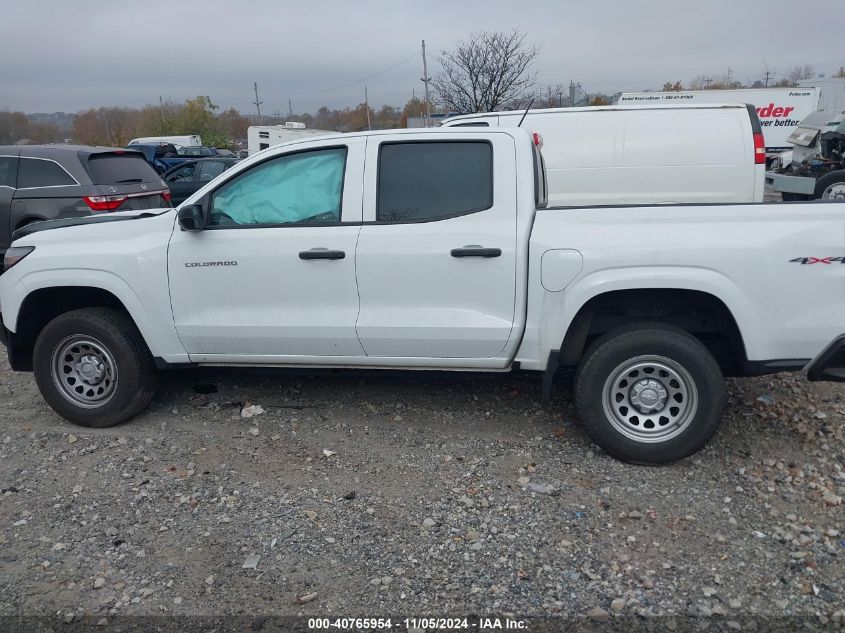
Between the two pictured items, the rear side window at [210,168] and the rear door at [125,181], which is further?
the rear side window at [210,168]

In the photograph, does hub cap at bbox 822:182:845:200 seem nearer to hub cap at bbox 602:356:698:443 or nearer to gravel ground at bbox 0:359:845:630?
gravel ground at bbox 0:359:845:630

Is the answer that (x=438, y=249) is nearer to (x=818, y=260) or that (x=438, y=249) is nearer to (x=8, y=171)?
(x=818, y=260)

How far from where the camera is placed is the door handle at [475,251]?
4.07m

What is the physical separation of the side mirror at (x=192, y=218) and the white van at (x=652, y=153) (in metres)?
4.40

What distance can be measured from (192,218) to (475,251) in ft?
5.85

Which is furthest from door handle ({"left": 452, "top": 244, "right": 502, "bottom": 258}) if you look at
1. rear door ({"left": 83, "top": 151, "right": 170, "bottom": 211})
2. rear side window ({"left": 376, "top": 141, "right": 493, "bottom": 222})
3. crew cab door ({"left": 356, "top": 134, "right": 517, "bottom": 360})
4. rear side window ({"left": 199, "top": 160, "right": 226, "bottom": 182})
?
rear side window ({"left": 199, "top": 160, "right": 226, "bottom": 182})

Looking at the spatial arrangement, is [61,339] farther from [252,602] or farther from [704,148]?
[704,148]

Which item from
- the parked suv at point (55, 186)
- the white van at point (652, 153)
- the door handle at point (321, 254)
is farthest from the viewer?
the parked suv at point (55, 186)

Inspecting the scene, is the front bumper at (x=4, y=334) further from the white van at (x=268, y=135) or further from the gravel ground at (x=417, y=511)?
the white van at (x=268, y=135)

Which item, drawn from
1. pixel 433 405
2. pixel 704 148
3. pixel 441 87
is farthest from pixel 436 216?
pixel 441 87

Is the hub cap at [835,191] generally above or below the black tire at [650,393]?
above

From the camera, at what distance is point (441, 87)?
25016 mm

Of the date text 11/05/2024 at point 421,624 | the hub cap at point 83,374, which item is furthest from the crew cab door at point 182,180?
the date text 11/05/2024 at point 421,624

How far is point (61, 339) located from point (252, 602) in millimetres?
2610
